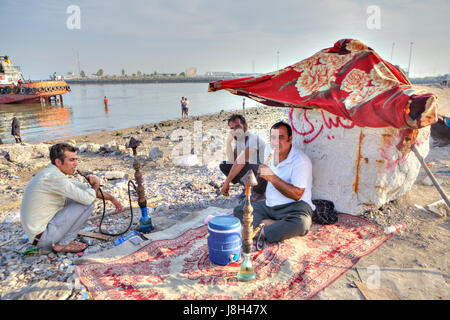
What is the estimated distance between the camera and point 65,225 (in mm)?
3441

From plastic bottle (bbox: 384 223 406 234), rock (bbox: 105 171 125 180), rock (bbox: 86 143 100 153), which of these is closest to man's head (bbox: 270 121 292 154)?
plastic bottle (bbox: 384 223 406 234)

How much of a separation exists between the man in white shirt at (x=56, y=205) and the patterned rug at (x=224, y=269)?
70cm

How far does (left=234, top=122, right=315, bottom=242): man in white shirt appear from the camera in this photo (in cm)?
338

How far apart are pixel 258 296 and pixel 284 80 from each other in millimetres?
3045

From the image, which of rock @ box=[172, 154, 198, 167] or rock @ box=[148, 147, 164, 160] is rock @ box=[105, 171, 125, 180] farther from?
rock @ box=[148, 147, 164, 160]

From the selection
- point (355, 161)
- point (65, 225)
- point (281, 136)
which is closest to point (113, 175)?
point (65, 225)

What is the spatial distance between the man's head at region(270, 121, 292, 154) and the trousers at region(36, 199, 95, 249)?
2413 millimetres

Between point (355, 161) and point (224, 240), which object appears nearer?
point (224, 240)

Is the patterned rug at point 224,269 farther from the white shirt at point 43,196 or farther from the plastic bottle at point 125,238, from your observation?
the white shirt at point 43,196

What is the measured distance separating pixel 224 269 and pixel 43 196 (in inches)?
85.2

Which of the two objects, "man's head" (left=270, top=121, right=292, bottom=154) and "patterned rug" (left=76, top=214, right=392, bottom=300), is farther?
"man's head" (left=270, top=121, right=292, bottom=154)

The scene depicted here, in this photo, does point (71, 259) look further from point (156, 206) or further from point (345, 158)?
point (345, 158)

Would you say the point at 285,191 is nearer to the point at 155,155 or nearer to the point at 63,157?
the point at 63,157

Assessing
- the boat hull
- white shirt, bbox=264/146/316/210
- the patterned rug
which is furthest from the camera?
the boat hull
